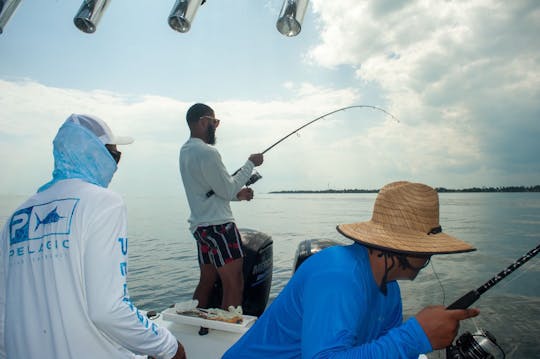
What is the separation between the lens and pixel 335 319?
106cm

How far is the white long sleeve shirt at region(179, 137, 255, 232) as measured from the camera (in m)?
3.04

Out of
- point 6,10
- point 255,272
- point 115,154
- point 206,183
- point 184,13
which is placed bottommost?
point 255,272

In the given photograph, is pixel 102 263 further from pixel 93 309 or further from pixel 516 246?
pixel 516 246

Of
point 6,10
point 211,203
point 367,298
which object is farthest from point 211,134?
point 367,298

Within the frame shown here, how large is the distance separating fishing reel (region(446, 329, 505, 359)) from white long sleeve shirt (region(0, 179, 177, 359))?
1475mm

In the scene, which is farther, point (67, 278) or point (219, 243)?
point (219, 243)

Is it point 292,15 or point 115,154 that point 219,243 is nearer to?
point 115,154

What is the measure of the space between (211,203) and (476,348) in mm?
2194

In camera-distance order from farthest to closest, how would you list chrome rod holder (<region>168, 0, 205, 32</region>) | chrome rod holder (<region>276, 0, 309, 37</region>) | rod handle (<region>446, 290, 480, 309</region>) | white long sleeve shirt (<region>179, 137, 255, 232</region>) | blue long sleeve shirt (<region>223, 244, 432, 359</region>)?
white long sleeve shirt (<region>179, 137, 255, 232</region>)
chrome rod holder (<region>168, 0, 205, 32</region>)
chrome rod holder (<region>276, 0, 309, 37</region>)
rod handle (<region>446, 290, 480, 309</region>)
blue long sleeve shirt (<region>223, 244, 432, 359</region>)

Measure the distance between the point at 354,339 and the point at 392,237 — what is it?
408 millimetres

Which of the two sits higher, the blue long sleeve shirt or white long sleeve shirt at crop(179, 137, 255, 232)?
white long sleeve shirt at crop(179, 137, 255, 232)

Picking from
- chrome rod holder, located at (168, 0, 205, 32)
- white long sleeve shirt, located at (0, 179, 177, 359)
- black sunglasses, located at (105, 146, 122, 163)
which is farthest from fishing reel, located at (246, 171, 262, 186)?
white long sleeve shirt, located at (0, 179, 177, 359)

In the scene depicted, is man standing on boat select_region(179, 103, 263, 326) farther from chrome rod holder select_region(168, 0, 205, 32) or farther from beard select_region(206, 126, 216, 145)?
chrome rod holder select_region(168, 0, 205, 32)

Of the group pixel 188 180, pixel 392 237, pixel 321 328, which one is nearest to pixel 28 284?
pixel 321 328
